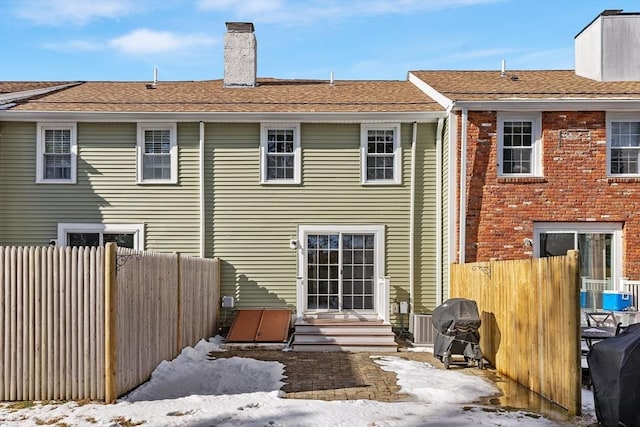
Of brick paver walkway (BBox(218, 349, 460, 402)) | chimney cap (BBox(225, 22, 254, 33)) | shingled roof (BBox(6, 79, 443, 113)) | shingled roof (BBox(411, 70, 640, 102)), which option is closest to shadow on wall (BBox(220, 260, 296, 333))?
brick paver walkway (BBox(218, 349, 460, 402))

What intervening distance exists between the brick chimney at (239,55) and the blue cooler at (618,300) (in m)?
10.2

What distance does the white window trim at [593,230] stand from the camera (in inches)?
509

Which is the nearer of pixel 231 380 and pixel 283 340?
pixel 231 380

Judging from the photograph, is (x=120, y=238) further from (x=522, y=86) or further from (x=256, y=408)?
(x=522, y=86)

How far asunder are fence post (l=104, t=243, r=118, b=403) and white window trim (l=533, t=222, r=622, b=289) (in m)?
8.96

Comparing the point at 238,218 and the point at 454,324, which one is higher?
the point at 238,218

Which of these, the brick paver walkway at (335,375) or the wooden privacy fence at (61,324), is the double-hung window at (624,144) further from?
the wooden privacy fence at (61,324)

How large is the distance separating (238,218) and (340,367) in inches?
199

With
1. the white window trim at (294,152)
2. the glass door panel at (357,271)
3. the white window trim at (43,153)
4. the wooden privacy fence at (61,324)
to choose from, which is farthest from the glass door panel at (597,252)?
the white window trim at (43,153)

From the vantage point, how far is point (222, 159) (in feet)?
46.6

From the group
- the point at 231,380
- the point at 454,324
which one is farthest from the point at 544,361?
the point at 231,380

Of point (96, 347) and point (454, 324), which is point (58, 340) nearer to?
point (96, 347)

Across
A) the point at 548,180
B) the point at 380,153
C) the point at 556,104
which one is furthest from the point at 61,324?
the point at 556,104

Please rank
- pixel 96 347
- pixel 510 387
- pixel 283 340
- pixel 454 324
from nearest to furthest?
pixel 96 347
pixel 510 387
pixel 454 324
pixel 283 340
